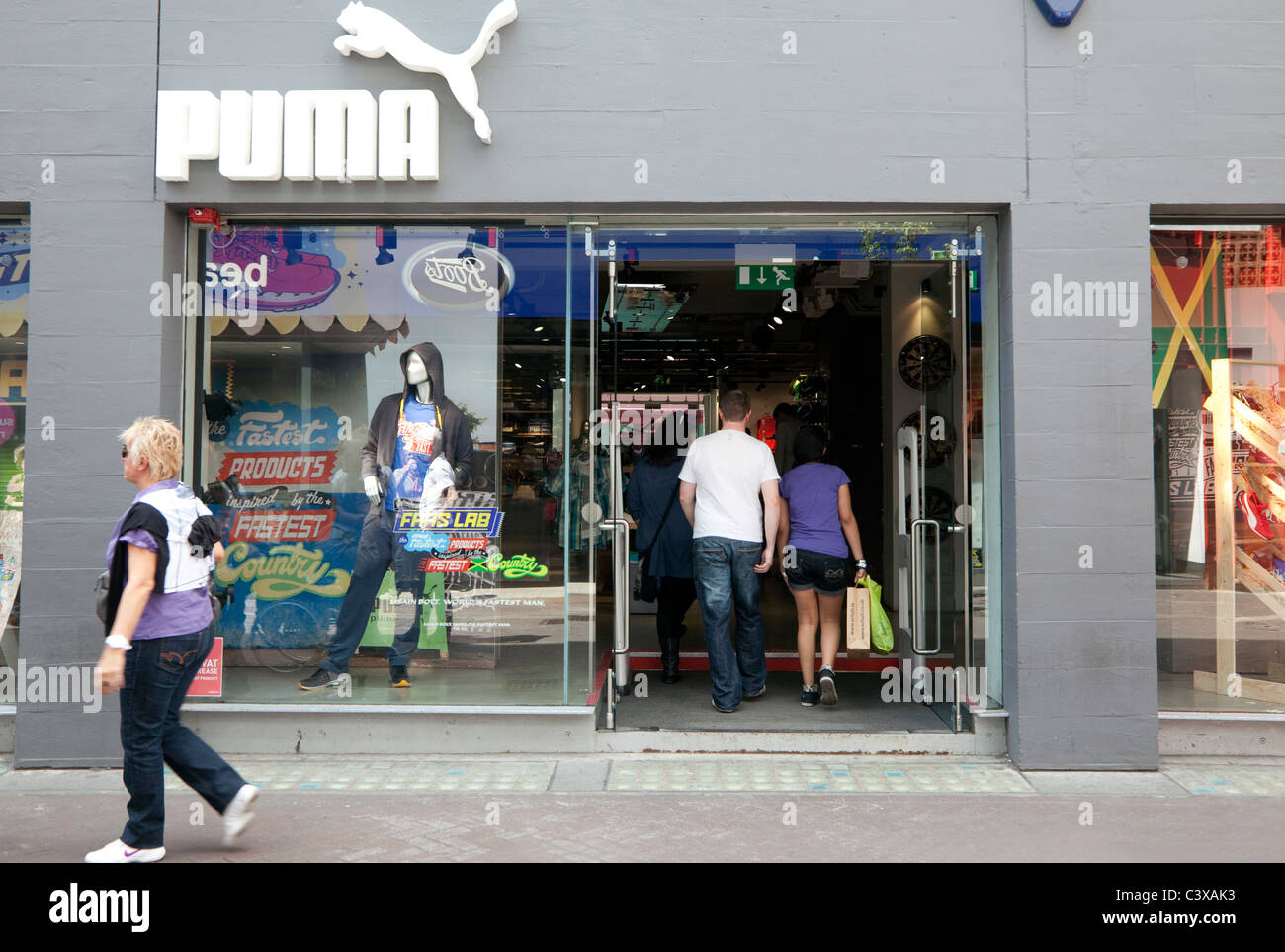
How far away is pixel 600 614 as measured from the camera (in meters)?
7.73

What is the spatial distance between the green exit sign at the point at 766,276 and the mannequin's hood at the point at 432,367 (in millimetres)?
2176

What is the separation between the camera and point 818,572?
7.20 m

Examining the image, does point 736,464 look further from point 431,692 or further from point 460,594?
point 431,692

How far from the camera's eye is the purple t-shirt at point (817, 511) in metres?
7.22

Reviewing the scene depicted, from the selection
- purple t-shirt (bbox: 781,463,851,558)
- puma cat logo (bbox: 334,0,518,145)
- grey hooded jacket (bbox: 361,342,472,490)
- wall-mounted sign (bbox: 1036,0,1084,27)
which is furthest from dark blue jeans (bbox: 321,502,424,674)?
wall-mounted sign (bbox: 1036,0,1084,27)

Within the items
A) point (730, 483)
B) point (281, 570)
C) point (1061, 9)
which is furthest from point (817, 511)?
point (281, 570)

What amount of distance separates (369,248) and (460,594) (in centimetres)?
213

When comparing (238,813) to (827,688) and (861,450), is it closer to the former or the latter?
(827,688)

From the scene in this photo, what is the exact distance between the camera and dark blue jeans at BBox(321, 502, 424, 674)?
6.52 metres

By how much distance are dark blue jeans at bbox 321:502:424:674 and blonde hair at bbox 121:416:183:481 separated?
2135 millimetres

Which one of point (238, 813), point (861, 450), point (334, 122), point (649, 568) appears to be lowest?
point (238, 813)

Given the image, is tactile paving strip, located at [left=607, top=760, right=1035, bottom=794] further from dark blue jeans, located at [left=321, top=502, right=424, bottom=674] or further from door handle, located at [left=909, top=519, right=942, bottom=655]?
dark blue jeans, located at [left=321, top=502, right=424, bottom=674]

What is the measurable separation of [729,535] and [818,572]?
0.74 m

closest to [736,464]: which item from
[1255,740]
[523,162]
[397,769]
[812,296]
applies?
[523,162]
